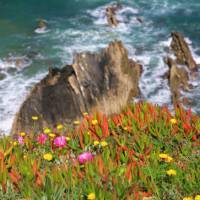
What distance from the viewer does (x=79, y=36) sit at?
23.9m

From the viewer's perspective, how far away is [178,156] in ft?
20.2

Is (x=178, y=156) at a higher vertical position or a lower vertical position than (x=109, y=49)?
higher

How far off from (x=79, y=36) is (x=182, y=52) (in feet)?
19.9

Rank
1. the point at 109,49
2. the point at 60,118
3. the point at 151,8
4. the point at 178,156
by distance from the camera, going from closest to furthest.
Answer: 1. the point at 178,156
2. the point at 60,118
3. the point at 109,49
4. the point at 151,8

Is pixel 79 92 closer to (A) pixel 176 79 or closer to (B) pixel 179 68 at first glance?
(A) pixel 176 79

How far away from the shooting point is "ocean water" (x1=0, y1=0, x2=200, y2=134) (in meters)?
18.2

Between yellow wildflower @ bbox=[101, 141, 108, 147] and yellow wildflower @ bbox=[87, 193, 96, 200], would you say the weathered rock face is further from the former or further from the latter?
yellow wildflower @ bbox=[87, 193, 96, 200]

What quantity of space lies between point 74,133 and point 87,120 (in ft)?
1.15

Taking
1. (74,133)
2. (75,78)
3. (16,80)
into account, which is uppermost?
(74,133)

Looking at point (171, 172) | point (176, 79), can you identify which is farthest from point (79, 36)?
point (171, 172)

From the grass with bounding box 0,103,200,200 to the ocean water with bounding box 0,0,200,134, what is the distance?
796 cm

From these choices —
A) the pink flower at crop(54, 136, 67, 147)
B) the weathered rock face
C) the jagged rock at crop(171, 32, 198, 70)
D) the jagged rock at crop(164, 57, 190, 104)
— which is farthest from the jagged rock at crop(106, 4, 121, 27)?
the pink flower at crop(54, 136, 67, 147)

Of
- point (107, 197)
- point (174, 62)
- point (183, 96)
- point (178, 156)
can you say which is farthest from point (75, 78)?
point (107, 197)

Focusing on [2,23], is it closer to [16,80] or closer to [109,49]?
[16,80]
